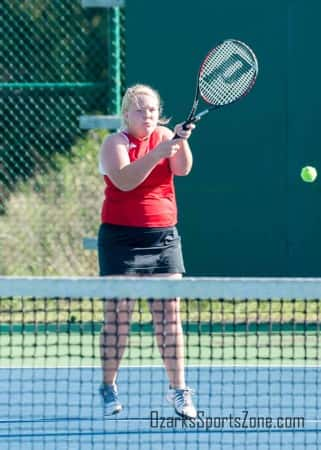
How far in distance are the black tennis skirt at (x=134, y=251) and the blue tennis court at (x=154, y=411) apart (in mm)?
565

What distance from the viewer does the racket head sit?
5383 millimetres

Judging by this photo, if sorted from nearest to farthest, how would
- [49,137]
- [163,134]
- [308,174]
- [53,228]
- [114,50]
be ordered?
[163,134] < [308,174] < [114,50] < [53,228] < [49,137]

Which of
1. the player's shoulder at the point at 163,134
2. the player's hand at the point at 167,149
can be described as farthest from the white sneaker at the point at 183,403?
the player's shoulder at the point at 163,134

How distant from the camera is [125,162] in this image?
15.6ft

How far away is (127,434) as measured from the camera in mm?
4695

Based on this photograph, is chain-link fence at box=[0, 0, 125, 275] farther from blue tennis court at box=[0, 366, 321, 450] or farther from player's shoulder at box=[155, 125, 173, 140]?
player's shoulder at box=[155, 125, 173, 140]

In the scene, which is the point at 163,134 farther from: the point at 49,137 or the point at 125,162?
the point at 49,137

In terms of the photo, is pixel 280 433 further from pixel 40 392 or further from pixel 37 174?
pixel 37 174

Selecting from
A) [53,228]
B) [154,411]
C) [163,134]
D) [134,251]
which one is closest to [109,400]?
[154,411]

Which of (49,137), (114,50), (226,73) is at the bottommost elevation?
(226,73)

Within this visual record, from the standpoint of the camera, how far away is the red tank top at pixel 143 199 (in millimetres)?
4836

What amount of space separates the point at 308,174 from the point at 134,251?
2.98m

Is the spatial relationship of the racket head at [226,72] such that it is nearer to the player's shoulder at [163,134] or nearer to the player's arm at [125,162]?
the player's shoulder at [163,134]

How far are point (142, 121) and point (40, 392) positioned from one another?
1.34 m
